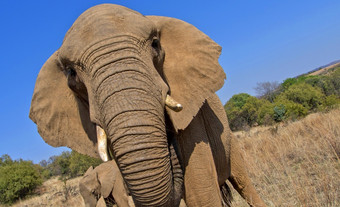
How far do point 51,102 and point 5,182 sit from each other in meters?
20.9

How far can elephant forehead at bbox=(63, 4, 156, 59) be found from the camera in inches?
89.9

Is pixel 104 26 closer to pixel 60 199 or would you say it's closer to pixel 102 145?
pixel 102 145

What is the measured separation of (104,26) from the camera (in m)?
2.29

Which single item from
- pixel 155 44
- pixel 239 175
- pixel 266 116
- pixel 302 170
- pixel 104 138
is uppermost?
pixel 266 116

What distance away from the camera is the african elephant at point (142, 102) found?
6.38 feet

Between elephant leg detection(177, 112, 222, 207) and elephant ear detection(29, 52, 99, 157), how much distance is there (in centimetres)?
101

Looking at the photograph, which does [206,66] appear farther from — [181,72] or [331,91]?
[331,91]

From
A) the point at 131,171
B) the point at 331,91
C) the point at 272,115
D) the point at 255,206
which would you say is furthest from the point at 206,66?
the point at 331,91

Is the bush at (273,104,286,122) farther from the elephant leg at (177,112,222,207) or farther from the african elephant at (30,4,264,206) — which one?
the elephant leg at (177,112,222,207)

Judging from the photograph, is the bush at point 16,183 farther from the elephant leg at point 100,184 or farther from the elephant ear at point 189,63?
the elephant ear at point 189,63

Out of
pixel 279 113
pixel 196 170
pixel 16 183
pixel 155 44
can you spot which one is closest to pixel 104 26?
pixel 155 44

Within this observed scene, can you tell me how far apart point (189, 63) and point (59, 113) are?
153 centimetres

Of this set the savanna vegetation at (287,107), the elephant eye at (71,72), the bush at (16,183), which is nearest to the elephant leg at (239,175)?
the elephant eye at (71,72)

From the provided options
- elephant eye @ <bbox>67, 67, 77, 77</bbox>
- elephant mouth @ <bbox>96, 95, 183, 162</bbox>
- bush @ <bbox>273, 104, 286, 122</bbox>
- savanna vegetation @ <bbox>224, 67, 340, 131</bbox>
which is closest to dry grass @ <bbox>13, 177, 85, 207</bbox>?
elephant eye @ <bbox>67, 67, 77, 77</bbox>
